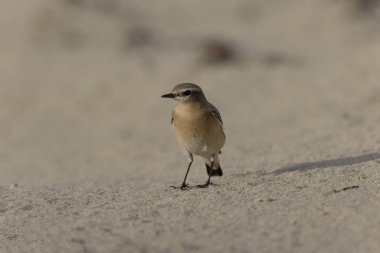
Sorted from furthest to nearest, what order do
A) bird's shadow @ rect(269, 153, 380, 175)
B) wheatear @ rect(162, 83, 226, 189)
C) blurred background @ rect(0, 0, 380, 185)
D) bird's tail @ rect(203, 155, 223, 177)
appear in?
blurred background @ rect(0, 0, 380, 185) → bird's tail @ rect(203, 155, 223, 177) → bird's shadow @ rect(269, 153, 380, 175) → wheatear @ rect(162, 83, 226, 189)

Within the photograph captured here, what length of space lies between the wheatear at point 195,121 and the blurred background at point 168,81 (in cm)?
120

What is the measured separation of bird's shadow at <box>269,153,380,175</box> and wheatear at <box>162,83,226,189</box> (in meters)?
0.92

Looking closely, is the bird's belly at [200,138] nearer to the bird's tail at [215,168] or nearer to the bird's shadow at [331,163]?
the bird's tail at [215,168]

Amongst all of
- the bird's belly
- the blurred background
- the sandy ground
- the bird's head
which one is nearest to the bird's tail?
the sandy ground

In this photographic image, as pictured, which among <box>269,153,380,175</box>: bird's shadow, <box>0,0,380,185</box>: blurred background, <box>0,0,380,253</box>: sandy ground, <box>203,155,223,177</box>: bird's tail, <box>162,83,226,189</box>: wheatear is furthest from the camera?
<box>0,0,380,185</box>: blurred background

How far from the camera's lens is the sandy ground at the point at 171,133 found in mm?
5750

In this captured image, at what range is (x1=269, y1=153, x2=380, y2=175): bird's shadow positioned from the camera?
314 inches

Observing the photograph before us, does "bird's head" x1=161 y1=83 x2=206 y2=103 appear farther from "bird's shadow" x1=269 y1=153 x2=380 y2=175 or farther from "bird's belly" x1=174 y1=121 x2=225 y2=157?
"bird's shadow" x1=269 y1=153 x2=380 y2=175

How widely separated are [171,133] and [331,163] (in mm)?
6289

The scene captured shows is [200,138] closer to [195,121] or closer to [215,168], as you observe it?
[195,121]

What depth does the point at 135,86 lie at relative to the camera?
17.2m

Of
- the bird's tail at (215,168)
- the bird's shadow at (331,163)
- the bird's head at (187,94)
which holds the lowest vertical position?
the bird's shadow at (331,163)

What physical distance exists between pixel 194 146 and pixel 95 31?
14049mm

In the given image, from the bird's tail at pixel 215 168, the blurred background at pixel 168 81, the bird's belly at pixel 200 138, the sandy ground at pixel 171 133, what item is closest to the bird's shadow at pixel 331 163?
the sandy ground at pixel 171 133
